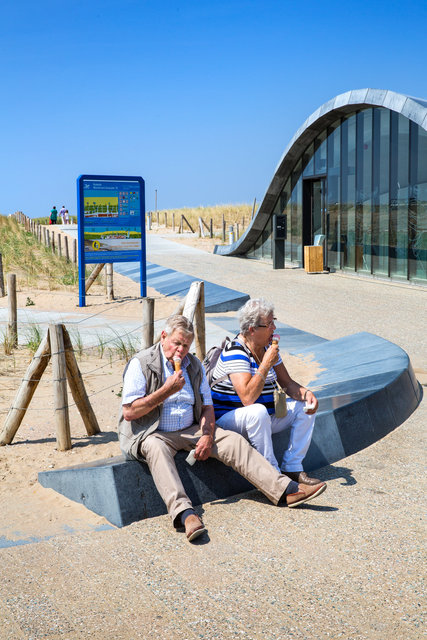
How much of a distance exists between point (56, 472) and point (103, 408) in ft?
7.96

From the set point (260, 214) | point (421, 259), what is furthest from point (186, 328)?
point (260, 214)

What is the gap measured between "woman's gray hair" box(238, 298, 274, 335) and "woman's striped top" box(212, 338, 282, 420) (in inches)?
5.9

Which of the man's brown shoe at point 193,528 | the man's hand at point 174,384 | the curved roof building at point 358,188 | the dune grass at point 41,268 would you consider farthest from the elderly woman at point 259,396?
the dune grass at point 41,268

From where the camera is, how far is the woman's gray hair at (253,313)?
15.5ft

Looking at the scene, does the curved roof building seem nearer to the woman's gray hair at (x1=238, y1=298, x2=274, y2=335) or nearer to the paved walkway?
the woman's gray hair at (x1=238, y1=298, x2=274, y2=335)

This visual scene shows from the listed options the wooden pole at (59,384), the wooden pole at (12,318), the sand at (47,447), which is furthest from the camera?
the wooden pole at (12,318)

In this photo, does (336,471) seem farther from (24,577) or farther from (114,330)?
(114,330)

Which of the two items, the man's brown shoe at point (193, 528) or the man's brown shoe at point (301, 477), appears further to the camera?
the man's brown shoe at point (301, 477)

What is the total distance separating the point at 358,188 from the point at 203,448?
1513 cm

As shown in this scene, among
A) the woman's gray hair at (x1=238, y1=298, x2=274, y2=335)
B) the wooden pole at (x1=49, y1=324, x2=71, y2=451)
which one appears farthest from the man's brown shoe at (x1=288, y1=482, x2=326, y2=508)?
the wooden pole at (x1=49, y1=324, x2=71, y2=451)

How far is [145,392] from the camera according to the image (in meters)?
4.39

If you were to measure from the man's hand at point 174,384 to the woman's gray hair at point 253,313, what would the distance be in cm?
70

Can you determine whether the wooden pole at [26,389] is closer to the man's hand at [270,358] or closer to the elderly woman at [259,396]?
the elderly woman at [259,396]

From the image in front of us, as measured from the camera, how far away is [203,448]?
4398 mm
